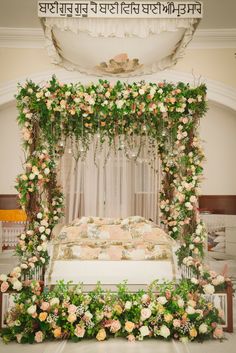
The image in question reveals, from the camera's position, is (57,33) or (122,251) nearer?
(57,33)

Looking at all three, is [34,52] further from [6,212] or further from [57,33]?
[57,33]

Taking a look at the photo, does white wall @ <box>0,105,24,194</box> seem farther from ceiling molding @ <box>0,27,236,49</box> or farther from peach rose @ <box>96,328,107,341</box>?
peach rose @ <box>96,328,107,341</box>

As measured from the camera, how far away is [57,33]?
3.93 meters

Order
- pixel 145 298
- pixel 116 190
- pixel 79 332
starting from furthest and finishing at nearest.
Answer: pixel 116 190 → pixel 145 298 → pixel 79 332

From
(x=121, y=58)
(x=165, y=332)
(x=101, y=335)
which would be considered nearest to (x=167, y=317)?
(x=165, y=332)

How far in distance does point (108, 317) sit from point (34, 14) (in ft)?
18.3

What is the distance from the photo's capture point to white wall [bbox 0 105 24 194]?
9.45 meters

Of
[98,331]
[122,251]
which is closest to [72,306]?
[98,331]

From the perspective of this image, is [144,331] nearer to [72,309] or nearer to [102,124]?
[72,309]

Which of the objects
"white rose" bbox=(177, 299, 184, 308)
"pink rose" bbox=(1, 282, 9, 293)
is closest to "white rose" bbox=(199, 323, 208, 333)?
"white rose" bbox=(177, 299, 184, 308)

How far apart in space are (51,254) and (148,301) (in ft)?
4.86

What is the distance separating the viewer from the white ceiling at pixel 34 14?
701 centimetres

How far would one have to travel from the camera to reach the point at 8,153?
948cm

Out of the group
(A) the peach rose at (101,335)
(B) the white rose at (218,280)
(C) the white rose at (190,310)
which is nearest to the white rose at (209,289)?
(B) the white rose at (218,280)
